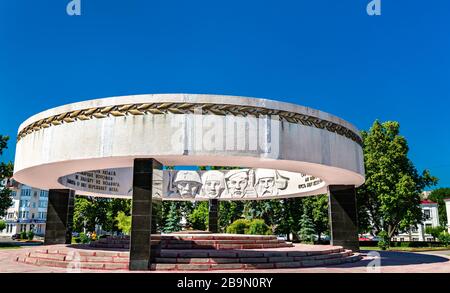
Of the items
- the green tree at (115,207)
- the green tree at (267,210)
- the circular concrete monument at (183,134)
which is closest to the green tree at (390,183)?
the green tree at (267,210)

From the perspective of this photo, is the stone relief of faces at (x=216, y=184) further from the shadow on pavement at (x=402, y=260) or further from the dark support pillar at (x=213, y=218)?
the shadow on pavement at (x=402, y=260)

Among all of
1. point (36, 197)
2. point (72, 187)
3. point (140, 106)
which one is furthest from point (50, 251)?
point (36, 197)

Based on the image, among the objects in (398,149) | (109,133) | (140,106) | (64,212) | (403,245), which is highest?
(398,149)

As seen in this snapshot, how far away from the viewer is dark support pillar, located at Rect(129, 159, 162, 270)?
12.5m

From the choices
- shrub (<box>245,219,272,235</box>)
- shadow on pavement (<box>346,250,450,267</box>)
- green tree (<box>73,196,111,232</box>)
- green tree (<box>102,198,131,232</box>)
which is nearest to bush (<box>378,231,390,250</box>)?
shrub (<box>245,219,272,235</box>)

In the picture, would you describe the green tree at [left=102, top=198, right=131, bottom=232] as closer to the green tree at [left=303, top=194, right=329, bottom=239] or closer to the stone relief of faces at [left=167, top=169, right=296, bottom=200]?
the stone relief of faces at [left=167, top=169, right=296, bottom=200]

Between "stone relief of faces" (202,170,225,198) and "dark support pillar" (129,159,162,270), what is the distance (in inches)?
604

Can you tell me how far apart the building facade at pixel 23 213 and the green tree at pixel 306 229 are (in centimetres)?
5870

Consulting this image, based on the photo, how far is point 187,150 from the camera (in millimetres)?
12516

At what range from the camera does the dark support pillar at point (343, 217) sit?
65.8ft

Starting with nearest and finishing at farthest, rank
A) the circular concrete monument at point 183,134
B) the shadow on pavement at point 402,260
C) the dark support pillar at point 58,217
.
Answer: the circular concrete monument at point 183,134, the shadow on pavement at point 402,260, the dark support pillar at point 58,217

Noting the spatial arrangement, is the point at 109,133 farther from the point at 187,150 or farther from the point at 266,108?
the point at 266,108

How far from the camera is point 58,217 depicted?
21.7m
